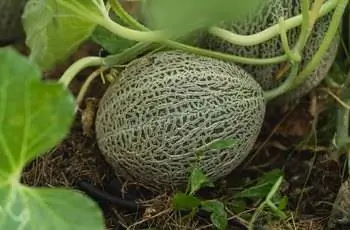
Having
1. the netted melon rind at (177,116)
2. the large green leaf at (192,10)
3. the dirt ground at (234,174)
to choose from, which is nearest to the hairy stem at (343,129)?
the dirt ground at (234,174)

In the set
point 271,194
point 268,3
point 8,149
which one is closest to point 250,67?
point 268,3

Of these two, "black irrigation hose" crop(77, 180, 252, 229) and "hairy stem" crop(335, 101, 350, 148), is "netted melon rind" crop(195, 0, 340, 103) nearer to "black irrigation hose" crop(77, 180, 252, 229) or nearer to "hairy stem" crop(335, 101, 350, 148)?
"hairy stem" crop(335, 101, 350, 148)

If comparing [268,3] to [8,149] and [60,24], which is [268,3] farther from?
[8,149]

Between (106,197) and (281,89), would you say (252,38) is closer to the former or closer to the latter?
(281,89)

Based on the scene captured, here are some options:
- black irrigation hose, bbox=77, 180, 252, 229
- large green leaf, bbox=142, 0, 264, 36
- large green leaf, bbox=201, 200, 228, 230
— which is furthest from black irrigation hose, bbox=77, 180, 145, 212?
large green leaf, bbox=142, 0, 264, 36

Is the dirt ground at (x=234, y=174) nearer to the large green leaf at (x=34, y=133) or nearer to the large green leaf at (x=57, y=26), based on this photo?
the large green leaf at (x=57, y=26)

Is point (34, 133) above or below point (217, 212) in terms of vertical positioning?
above

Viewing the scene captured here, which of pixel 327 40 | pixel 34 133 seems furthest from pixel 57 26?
pixel 327 40
